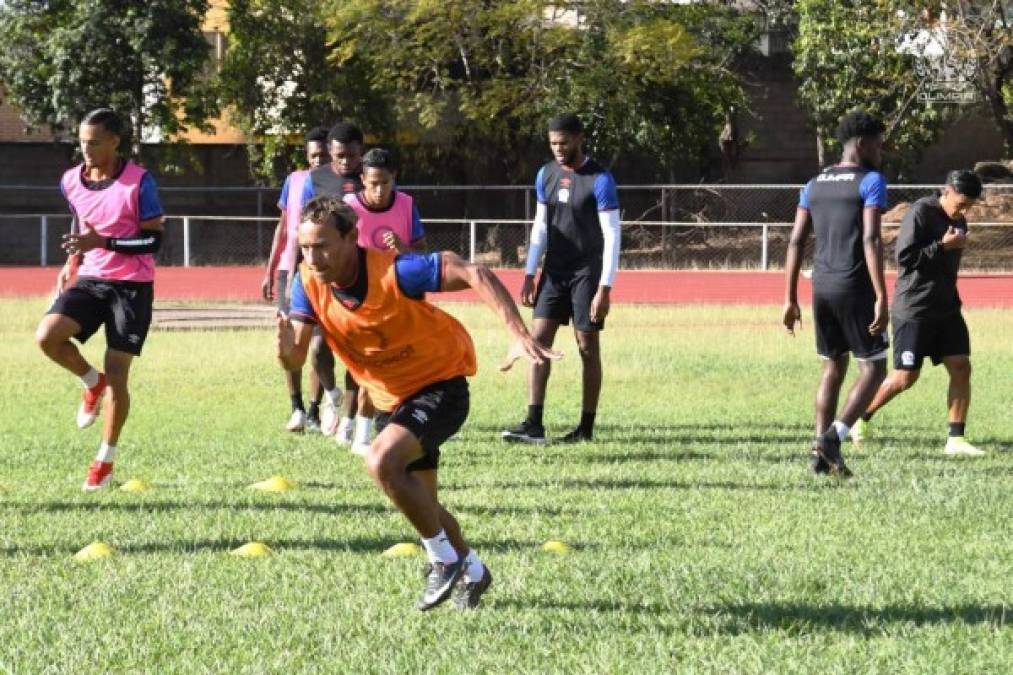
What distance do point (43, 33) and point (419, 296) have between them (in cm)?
Answer: 3806

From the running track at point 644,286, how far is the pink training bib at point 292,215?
16.5 m

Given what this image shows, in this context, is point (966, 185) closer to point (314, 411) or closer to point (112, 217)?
point (314, 411)

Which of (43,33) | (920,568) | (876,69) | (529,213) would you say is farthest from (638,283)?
(920,568)

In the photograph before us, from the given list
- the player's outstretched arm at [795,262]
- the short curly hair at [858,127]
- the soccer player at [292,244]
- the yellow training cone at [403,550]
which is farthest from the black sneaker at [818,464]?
the soccer player at [292,244]

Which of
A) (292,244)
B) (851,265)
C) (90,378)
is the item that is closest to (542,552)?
A: (851,265)

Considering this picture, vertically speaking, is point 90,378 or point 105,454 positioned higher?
point 90,378

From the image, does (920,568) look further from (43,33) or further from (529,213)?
(43,33)

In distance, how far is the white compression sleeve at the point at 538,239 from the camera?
472 inches

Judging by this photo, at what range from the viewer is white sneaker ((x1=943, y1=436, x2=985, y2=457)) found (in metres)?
11.1

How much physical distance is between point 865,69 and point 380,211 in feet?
99.2

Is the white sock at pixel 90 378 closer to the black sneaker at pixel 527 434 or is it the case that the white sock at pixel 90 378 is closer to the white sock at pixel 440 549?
the black sneaker at pixel 527 434

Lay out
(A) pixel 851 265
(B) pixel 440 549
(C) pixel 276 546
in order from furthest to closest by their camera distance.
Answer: (A) pixel 851 265
(C) pixel 276 546
(B) pixel 440 549

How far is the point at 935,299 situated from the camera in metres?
11.4

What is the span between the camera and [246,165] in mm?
47312
